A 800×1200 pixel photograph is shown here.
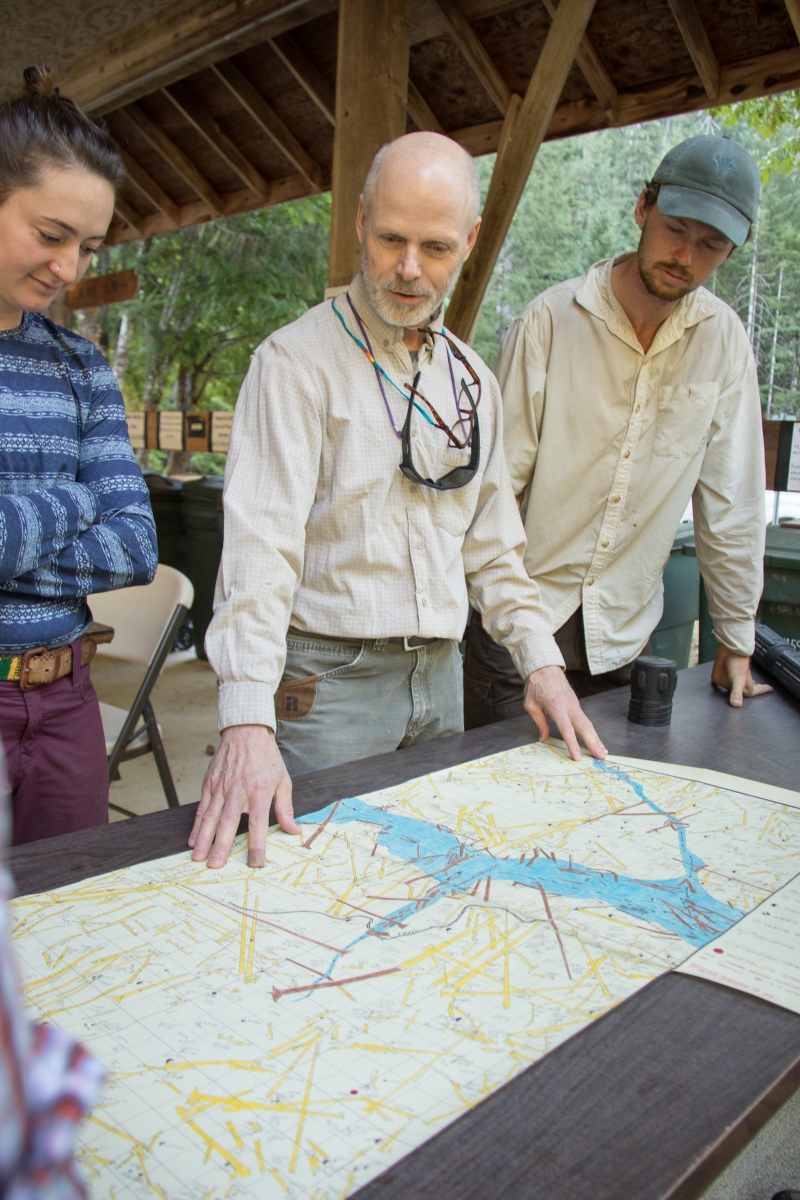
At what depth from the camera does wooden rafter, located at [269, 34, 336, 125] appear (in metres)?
3.99

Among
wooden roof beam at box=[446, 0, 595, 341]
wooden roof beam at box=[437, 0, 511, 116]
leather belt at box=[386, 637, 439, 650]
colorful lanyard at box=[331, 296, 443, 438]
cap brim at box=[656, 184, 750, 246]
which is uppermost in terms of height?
wooden roof beam at box=[437, 0, 511, 116]

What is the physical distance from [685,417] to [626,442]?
0.48ft

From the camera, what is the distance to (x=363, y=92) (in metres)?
2.87

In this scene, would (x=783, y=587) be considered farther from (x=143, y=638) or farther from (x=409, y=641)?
(x=143, y=638)

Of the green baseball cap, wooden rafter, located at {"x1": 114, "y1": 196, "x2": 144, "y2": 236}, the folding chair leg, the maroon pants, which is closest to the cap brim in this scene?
the green baseball cap

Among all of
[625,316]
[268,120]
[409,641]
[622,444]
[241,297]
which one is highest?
[241,297]

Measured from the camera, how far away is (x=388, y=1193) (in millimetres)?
601

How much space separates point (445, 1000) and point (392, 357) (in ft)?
3.72

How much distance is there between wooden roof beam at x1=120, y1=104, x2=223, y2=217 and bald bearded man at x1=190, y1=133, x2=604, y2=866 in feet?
15.1

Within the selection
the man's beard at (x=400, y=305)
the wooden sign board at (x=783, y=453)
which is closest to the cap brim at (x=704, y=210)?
the man's beard at (x=400, y=305)

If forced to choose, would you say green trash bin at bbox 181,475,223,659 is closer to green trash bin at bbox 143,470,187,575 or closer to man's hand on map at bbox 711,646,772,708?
green trash bin at bbox 143,470,187,575

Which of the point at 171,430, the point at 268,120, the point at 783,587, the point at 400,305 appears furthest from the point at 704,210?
the point at 171,430

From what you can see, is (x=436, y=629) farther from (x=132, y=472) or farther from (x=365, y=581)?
(x=132, y=472)

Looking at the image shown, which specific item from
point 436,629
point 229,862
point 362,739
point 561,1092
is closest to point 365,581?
point 436,629
